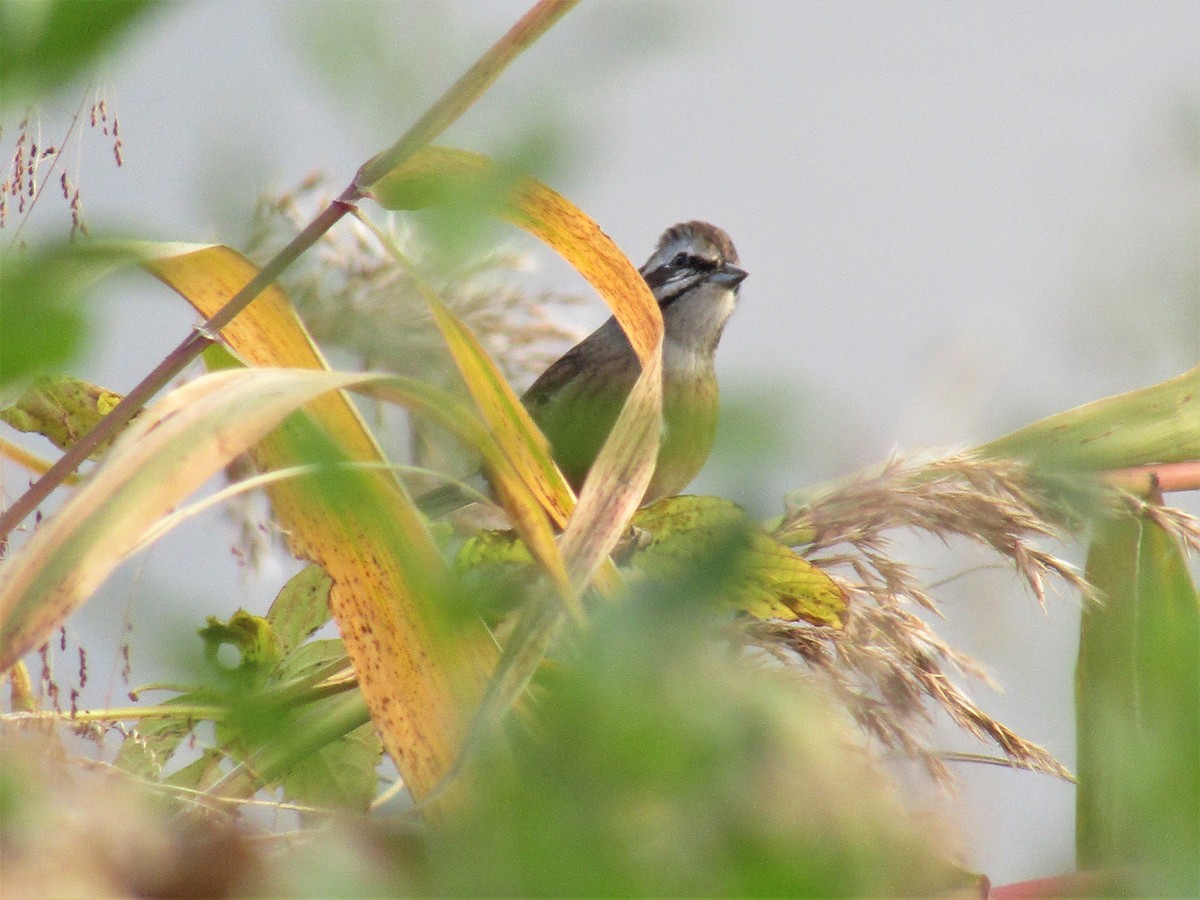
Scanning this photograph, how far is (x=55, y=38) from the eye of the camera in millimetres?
280

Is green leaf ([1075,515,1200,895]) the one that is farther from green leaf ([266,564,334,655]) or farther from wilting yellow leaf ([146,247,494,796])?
green leaf ([266,564,334,655])

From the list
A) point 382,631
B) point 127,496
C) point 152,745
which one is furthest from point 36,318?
point 152,745

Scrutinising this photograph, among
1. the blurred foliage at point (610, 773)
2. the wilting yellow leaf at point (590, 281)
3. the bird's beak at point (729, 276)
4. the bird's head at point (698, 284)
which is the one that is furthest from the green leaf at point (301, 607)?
the bird's beak at point (729, 276)

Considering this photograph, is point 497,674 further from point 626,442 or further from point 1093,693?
point 626,442

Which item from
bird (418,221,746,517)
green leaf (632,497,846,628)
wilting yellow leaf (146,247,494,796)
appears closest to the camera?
green leaf (632,497,846,628)

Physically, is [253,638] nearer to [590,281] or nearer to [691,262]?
[590,281]

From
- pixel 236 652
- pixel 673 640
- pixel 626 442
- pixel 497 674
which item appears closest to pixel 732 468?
pixel 673 640

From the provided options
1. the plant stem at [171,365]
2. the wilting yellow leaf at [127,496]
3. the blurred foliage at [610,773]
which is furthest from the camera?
the plant stem at [171,365]

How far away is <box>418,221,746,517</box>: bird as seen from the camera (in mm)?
1922

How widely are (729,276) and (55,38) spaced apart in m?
3.09

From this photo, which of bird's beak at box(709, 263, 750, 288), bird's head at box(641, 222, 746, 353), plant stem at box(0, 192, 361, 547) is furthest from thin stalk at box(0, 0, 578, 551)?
bird's beak at box(709, 263, 750, 288)

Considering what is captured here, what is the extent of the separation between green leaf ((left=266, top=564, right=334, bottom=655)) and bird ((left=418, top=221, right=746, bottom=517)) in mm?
435

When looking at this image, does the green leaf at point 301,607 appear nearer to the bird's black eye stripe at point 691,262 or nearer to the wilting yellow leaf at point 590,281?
the wilting yellow leaf at point 590,281

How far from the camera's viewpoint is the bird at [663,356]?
1.92 metres
